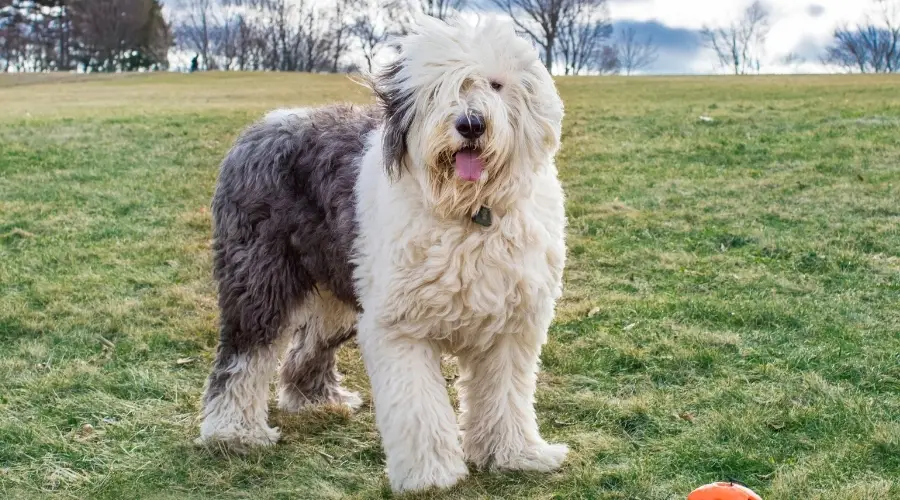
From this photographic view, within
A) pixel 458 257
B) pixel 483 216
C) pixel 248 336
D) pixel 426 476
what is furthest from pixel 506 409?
pixel 248 336

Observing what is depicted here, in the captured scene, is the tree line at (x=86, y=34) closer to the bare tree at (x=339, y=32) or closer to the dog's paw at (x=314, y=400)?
the bare tree at (x=339, y=32)

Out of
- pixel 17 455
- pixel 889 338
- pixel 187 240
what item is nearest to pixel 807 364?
pixel 889 338

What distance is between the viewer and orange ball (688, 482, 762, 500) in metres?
3.12

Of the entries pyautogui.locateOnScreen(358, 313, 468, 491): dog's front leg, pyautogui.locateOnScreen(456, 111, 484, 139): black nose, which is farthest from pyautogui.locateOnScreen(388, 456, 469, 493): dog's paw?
pyautogui.locateOnScreen(456, 111, 484, 139): black nose

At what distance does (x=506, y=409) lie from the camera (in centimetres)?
412

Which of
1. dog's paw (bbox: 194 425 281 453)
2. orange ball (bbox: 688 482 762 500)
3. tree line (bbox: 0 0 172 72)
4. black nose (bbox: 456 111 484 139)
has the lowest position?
dog's paw (bbox: 194 425 281 453)

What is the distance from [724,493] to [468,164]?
152cm

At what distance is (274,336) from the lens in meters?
4.54

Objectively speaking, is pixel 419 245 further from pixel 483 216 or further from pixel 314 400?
pixel 314 400

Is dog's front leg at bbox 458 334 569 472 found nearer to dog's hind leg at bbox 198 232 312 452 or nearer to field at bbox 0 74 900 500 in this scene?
field at bbox 0 74 900 500

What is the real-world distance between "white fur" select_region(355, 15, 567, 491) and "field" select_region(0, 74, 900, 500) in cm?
30

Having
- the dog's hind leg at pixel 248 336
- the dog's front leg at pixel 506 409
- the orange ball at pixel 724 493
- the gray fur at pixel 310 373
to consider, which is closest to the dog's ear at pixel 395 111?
the dog's front leg at pixel 506 409

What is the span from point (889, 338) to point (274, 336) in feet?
12.5

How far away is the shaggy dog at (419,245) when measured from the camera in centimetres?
356
